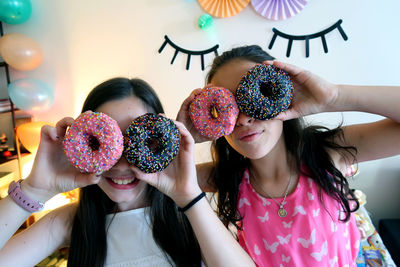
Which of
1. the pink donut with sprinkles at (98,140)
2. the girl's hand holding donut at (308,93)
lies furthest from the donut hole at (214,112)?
the pink donut with sprinkles at (98,140)

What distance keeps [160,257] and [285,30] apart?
1.74m

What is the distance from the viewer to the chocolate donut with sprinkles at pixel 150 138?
0.65 meters

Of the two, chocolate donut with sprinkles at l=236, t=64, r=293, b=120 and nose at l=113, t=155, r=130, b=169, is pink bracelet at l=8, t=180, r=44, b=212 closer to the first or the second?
nose at l=113, t=155, r=130, b=169

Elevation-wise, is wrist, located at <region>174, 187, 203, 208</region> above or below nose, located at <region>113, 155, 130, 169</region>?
below

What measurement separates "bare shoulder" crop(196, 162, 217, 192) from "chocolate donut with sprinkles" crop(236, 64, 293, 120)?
438 millimetres

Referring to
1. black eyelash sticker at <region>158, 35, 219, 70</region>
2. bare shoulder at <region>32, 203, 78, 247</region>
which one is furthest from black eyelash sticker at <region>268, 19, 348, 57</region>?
bare shoulder at <region>32, 203, 78, 247</region>

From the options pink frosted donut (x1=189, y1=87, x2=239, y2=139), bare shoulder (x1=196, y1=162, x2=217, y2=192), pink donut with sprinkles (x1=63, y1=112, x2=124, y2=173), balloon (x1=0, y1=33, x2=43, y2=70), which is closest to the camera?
pink donut with sprinkles (x1=63, y1=112, x2=124, y2=173)

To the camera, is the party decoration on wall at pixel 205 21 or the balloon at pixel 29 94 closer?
the party decoration on wall at pixel 205 21

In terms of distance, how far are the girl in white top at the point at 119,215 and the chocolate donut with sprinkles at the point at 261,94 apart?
0.22m

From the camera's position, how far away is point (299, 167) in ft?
2.99

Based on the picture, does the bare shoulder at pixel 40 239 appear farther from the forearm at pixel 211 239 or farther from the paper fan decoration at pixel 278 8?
the paper fan decoration at pixel 278 8

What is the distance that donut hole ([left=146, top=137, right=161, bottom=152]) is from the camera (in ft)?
2.26

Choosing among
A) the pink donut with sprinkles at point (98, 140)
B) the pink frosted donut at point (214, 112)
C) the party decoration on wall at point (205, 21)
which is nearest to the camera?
the pink donut with sprinkles at point (98, 140)

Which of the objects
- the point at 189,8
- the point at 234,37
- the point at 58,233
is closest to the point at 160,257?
the point at 58,233
